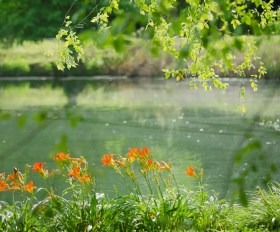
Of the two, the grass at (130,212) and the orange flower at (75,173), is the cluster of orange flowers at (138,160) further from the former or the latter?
the orange flower at (75,173)

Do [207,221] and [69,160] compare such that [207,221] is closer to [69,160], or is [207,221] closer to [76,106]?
[69,160]

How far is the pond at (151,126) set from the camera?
8766 mm

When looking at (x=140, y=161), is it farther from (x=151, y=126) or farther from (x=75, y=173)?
(x=151, y=126)

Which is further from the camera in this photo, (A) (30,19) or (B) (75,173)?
(A) (30,19)

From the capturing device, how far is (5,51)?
2684 cm

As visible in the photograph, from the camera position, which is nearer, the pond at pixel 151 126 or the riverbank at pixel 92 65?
the pond at pixel 151 126

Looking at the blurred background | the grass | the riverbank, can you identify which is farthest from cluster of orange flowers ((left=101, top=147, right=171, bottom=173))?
the riverbank

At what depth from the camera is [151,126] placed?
42.5 feet

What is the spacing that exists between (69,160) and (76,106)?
1176 centimetres

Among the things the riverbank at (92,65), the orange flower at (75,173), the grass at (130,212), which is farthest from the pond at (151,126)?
the riverbank at (92,65)

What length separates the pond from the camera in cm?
877

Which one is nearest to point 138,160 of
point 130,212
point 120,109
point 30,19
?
point 130,212

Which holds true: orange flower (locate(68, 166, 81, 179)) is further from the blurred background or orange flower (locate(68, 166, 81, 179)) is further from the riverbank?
the riverbank

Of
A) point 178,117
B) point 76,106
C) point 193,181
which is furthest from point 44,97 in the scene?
point 193,181
